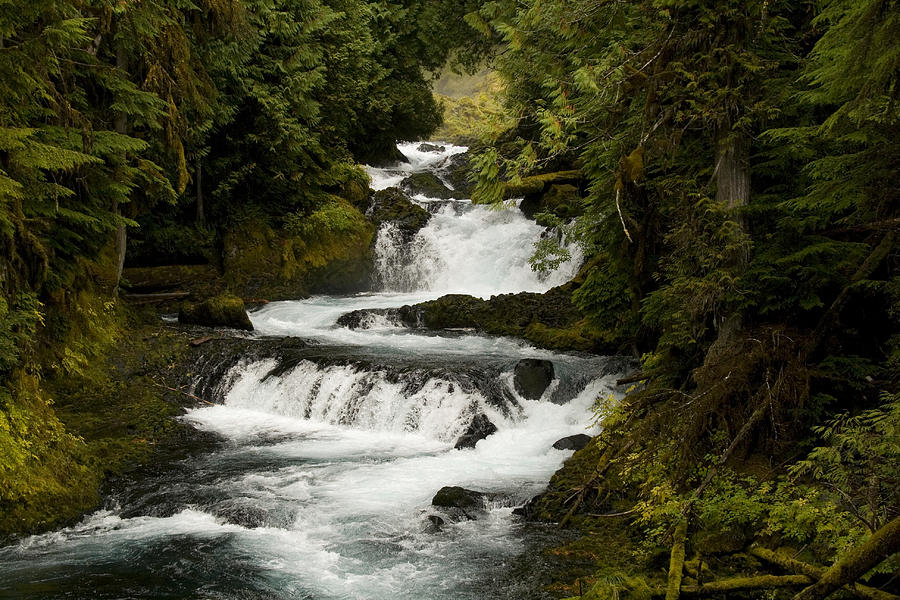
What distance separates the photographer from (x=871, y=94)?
456cm

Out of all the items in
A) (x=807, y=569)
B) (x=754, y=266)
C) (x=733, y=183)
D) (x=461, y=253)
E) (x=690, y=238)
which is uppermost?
(x=461, y=253)

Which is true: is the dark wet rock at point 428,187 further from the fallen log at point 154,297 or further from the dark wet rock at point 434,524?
the dark wet rock at point 434,524

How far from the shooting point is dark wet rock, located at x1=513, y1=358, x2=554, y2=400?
11.6m

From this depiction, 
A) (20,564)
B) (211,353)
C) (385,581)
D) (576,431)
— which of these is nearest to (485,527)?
(385,581)

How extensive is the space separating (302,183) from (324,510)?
16.0 meters

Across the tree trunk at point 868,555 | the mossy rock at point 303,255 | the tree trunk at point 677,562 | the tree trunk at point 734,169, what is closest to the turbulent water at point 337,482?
the tree trunk at point 677,562

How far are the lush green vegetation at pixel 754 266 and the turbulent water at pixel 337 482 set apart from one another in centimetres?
163

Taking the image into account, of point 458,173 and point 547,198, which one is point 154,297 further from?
point 458,173

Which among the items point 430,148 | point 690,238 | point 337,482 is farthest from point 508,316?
point 430,148

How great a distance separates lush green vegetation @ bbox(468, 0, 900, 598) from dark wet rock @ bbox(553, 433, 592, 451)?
80.5 inches

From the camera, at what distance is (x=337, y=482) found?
8891mm

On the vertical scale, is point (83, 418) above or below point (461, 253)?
below

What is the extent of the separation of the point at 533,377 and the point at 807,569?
25.0ft

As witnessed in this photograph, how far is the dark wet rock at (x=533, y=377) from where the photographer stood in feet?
38.0
